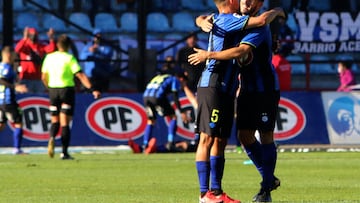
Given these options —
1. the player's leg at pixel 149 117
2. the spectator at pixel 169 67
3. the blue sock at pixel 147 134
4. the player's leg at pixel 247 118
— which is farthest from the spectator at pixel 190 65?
the player's leg at pixel 247 118

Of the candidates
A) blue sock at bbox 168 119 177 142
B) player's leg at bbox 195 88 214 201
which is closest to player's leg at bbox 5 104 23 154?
blue sock at bbox 168 119 177 142

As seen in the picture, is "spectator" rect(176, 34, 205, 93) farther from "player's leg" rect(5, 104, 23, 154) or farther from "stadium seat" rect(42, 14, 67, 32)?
"player's leg" rect(5, 104, 23, 154)

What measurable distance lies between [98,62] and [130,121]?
2.95 m

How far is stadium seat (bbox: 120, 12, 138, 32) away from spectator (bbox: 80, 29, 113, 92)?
253 cm

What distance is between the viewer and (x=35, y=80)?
27.5 m

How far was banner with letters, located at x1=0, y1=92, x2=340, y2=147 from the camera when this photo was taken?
25297 mm

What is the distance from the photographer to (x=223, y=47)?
1182 centimetres

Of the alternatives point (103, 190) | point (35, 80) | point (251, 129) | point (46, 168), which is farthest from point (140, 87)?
point (251, 129)

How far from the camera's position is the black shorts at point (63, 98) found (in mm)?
21969

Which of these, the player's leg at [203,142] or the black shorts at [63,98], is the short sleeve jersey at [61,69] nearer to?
the black shorts at [63,98]

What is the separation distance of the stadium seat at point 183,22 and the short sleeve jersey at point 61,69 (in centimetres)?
962

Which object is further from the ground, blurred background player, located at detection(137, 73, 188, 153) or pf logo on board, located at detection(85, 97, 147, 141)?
blurred background player, located at detection(137, 73, 188, 153)

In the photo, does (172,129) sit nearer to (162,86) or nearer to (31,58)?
(162,86)

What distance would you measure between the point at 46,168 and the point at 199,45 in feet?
38.4
